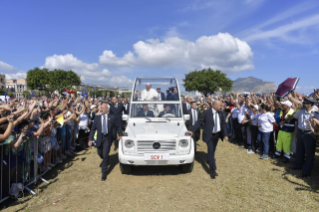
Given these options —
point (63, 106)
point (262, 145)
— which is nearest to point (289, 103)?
point (262, 145)

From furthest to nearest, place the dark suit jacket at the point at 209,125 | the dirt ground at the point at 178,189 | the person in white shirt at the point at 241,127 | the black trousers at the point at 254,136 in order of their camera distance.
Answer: the person in white shirt at the point at 241,127 < the black trousers at the point at 254,136 < the dark suit jacket at the point at 209,125 < the dirt ground at the point at 178,189

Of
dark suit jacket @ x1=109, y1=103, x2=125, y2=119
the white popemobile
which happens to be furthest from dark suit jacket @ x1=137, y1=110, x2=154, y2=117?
dark suit jacket @ x1=109, y1=103, x2=125, y2=119

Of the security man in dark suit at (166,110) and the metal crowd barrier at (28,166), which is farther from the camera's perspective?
the security man in dark suit at (166,110)

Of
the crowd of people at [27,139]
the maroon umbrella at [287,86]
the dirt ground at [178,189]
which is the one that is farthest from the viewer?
the maroon umbrella at [287,86]

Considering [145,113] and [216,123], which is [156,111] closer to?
[145,113]

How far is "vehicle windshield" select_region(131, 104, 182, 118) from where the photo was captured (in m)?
6.86

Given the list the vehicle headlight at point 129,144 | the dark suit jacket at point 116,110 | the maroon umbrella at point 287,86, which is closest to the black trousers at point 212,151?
the vehicle headlight at point 129,144

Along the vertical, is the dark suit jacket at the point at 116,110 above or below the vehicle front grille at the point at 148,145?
above

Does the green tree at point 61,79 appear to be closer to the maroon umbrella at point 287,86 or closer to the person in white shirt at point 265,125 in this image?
the maroon umbrella at point 287,86

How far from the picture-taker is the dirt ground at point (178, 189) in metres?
4.36

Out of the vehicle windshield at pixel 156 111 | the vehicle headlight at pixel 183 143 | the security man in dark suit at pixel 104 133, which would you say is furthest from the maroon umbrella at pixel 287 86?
the security man in dark suit at pixel 104 133

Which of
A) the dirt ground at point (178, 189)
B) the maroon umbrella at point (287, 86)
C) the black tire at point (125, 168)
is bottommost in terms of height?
the dirt ground at point (178, 189)

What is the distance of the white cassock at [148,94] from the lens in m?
7.39

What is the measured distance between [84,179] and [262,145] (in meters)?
6.50
